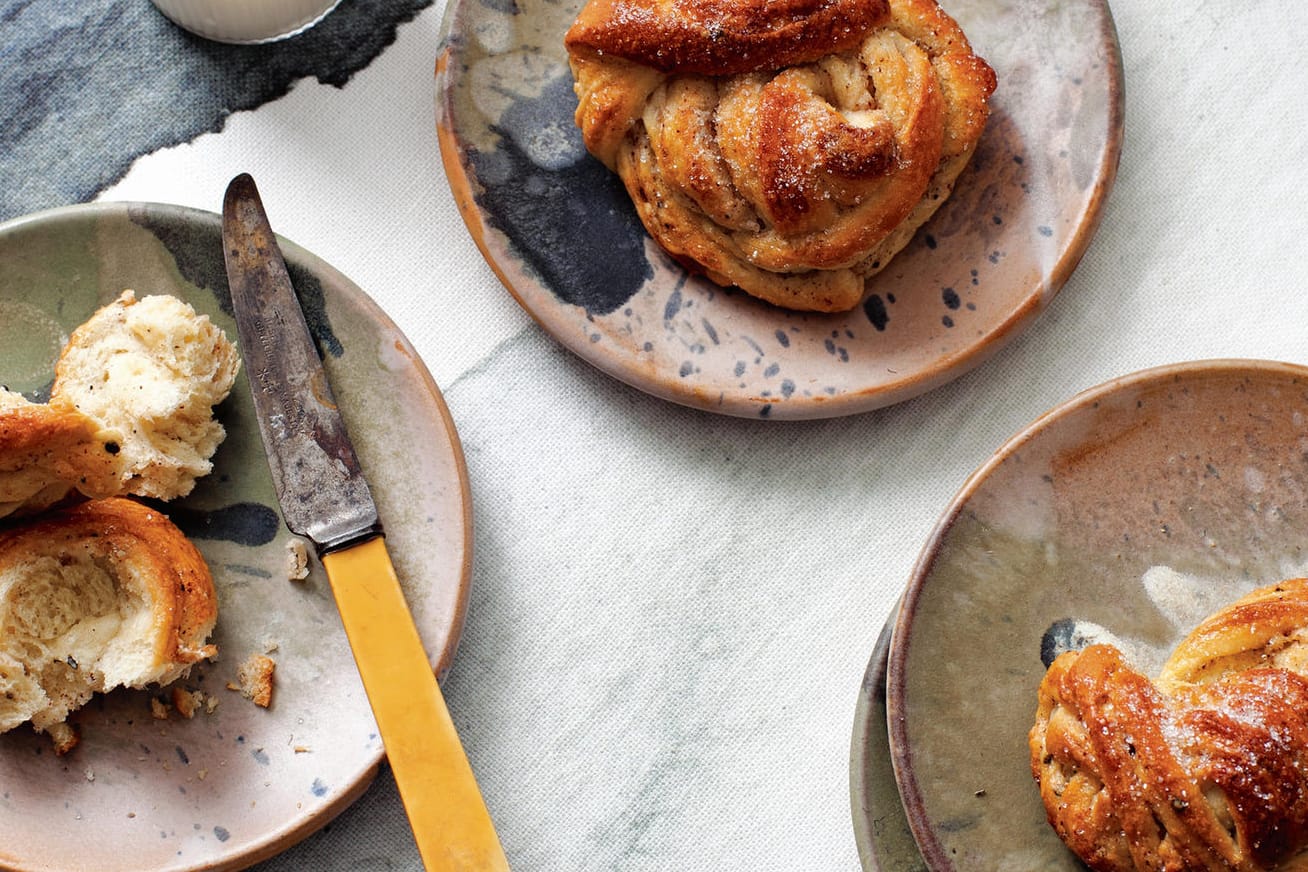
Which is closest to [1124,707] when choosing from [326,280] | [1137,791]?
[1137,791]

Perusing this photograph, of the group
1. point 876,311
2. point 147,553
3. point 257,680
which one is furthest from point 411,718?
point 876,311

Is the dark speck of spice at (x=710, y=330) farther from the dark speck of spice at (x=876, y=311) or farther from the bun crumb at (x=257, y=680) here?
the bun crumb at (x=257, y=680)

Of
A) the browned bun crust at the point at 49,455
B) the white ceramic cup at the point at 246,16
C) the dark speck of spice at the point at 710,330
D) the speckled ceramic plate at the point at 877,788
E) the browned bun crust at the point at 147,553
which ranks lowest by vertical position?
the browned bun crust at the point at 147,553

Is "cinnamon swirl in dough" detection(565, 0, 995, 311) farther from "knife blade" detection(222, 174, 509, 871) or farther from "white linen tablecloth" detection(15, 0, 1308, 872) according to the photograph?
"knife blade" detection(222, 174, 509, 871)

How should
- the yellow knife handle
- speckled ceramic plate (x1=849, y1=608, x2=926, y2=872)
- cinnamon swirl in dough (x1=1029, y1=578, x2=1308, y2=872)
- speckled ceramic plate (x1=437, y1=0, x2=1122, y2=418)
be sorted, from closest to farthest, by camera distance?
cinnamon swirl in dough (x1=1029, y1=578, x2=1308, y2=872) → the yellow knife handle → speckled ceramic plate (x1=849, y1=608, x2=926, y2=872) → speckled ceramic plate (x1=437, y1=0, x2=1122, y2=418)

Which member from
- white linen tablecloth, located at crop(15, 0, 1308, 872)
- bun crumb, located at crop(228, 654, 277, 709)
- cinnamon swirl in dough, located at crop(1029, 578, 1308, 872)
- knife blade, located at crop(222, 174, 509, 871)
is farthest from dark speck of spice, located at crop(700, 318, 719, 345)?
bun crumb, located at crop(228, 654, 277, 709)

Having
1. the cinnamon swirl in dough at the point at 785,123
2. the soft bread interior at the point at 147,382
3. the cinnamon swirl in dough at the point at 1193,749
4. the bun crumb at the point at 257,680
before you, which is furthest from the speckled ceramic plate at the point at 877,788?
the soft bread interior at the point at 147,382
